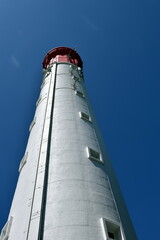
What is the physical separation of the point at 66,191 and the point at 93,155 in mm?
3007

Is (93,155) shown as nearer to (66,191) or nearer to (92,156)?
(92,156)

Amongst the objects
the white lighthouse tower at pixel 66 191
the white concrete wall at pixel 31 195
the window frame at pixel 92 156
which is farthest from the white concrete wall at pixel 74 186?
the white concrete wall at pixel 31 195

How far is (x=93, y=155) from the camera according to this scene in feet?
35.7

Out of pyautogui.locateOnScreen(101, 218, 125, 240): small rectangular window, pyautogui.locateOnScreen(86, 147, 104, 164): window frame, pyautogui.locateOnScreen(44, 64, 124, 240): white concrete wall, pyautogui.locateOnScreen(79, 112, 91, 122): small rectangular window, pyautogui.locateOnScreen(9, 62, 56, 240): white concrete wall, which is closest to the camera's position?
pyautogui.locateOnScreen(44, 64, 124, 240): white concrete wall

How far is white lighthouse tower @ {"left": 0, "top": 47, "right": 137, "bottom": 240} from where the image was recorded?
7020 millimetres

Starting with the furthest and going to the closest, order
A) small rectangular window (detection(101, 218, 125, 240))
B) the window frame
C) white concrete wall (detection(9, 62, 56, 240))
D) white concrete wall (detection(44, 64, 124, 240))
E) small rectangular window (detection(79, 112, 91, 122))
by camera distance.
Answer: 1. small rectangular window (detection(79, 112, 91, 122))
2. the window frame
3. small rectangular window (detection(101, 218, 125, 240))
4. white concrete wall (detection(9, 62, 56, 240))
5. white concrete wall (detection(44, 64, 124, 240))

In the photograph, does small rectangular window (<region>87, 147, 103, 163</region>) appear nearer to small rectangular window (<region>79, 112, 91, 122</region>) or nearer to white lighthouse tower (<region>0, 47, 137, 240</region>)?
white lighthouse tower (<region>0, 47, 137, 240</region>)

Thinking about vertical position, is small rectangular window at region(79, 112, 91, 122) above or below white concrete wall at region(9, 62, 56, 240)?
above

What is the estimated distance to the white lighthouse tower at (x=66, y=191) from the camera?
7020mm

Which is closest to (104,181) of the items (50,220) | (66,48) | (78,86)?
(50,220)

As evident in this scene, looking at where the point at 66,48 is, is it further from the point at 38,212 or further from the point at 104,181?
the point at 38,212

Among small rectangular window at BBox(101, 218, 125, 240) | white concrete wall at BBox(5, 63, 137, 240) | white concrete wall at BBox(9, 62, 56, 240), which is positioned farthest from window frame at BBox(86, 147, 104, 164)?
small rectangular window at BBox(101, 218, 125, 240)

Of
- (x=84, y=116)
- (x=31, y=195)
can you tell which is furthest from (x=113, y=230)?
(x=84, y=116)

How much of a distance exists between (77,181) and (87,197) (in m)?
0.78
